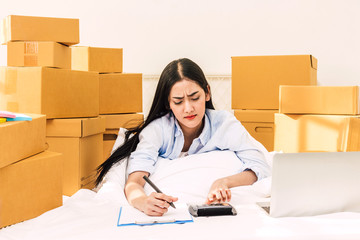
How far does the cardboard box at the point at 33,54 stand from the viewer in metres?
1.56

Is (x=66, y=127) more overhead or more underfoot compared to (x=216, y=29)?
more underfoot

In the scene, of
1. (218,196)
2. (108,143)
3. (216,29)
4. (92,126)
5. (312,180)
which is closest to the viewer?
(312,180)

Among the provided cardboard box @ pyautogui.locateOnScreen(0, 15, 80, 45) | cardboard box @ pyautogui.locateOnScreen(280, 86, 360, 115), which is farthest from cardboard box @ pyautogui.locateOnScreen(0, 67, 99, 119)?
cardboard box @ pyautogui.locateOnScreen(280, 86, 360, 115)

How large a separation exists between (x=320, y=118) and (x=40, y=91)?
115cm

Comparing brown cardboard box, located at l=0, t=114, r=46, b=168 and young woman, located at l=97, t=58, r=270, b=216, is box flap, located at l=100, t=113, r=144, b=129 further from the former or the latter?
brown cardboard box, located at l=0, t=114, r=46, b=168

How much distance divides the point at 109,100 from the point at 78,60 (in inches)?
11.2

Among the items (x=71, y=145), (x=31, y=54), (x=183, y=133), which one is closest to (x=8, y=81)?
(x=31, y=54)

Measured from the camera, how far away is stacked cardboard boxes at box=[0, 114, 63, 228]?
0.98 meters

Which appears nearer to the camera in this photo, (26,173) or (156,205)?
(156,205)

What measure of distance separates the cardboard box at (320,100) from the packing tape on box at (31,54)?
1063 millimetres

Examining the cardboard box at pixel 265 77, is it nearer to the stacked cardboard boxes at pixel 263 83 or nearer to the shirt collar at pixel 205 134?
the stacked cardboard boxes at pixel 263 83

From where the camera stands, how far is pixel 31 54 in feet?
5.16

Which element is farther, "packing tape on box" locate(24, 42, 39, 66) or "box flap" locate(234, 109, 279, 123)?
"box flap" locate(234, 109, 279, 123)

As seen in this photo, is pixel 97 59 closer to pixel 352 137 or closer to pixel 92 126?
pixel 92 126
